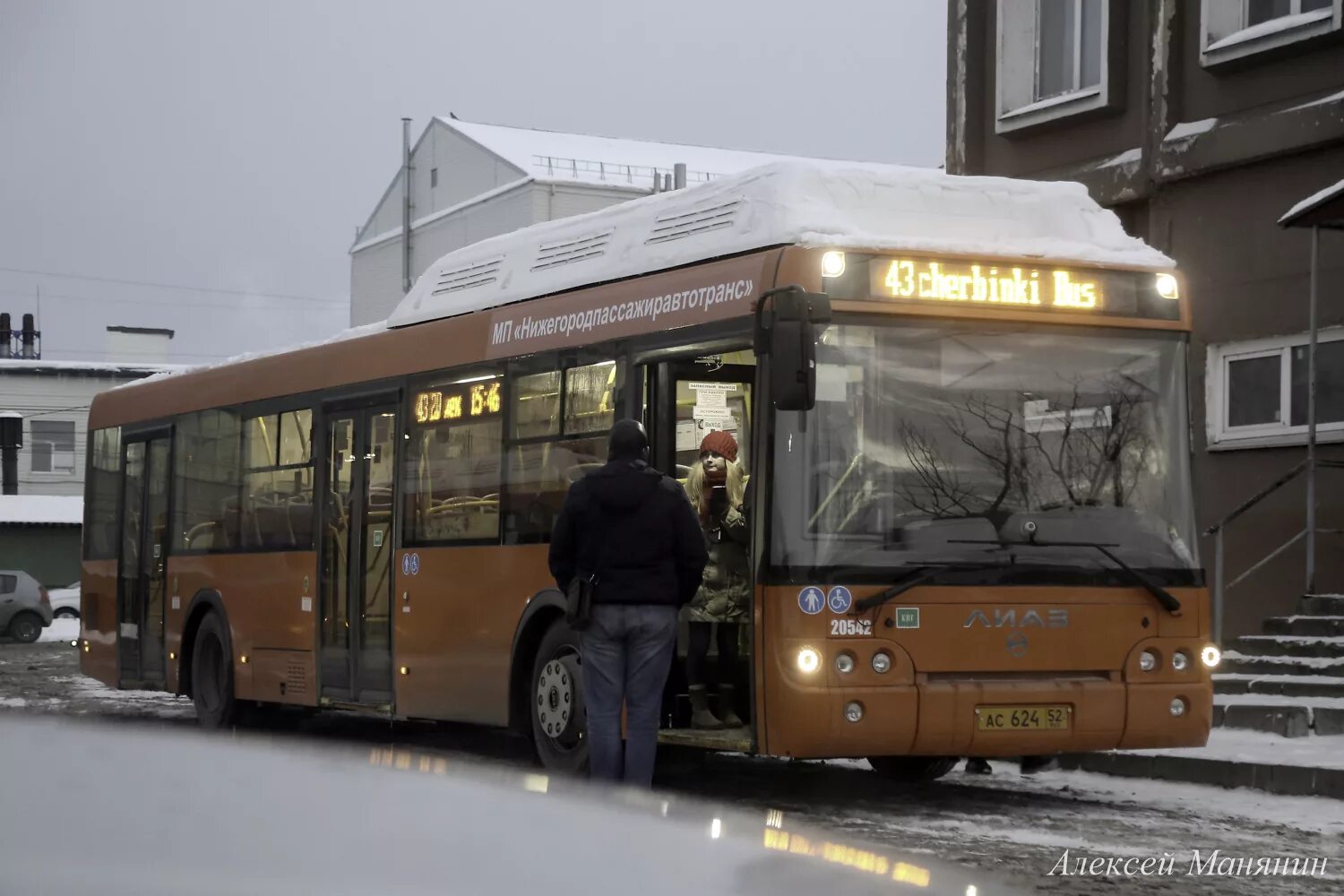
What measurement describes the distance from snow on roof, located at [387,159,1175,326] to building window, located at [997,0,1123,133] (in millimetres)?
9664

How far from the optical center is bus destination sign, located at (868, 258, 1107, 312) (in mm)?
10742

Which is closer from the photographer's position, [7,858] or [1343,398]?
[7,858]

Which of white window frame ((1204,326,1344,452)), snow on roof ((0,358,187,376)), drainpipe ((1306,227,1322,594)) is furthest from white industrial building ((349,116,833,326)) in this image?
drainpipe ((1306,227,1322,594))

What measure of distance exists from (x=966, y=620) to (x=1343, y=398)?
847 cm

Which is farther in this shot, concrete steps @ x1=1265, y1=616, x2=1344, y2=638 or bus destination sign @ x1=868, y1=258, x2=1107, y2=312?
concrete steps @ x1=1265, y1=616, x2=1344, y2=638

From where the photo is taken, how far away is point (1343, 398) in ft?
58.3

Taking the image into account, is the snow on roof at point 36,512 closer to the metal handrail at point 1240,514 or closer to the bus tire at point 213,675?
the bus tire at point 213,675

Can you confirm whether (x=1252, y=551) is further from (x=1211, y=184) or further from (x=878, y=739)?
(x=878, y=739)

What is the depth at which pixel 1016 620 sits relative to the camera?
10.6 m

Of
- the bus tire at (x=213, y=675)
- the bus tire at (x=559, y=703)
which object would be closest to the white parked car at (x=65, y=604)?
the bus tire at (x=213, y=675)

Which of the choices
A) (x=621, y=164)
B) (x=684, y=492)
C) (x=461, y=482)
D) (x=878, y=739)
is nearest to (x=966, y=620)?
(x=878, y=739)

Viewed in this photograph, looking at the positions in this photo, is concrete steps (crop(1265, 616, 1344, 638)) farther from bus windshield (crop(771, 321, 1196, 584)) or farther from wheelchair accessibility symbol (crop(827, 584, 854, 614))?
wheelchair accessibility symbol (crop(827, 584, 854, 614))

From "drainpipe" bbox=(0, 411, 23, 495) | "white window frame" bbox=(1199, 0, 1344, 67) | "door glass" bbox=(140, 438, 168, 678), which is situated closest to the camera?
"white window frame" bbox=(1199, 0, 1344, 67)

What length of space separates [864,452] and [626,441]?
3.96ft
